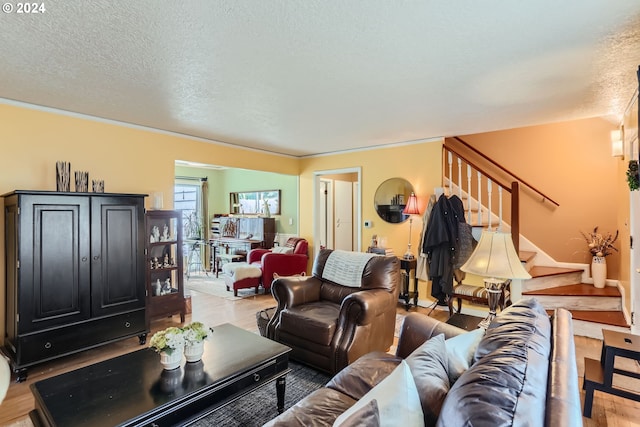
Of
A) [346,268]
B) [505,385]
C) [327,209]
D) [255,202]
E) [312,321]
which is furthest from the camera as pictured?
[255,202]

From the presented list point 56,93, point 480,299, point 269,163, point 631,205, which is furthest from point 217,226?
point 631,205

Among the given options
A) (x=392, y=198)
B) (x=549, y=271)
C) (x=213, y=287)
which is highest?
(x=392, y=198)

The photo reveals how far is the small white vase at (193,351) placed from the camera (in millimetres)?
1938

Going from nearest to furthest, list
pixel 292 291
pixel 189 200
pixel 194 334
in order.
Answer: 1. pixel 194 334
2. pixel 292 291
3. pixel 189 200

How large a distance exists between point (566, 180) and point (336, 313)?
13.2 ft

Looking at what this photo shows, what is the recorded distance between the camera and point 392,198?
16.6 ft

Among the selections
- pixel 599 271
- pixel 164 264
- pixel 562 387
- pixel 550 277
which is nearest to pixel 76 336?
pixel 164 264

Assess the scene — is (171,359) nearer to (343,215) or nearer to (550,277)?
(550,277)

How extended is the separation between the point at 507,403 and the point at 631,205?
347 centimetres

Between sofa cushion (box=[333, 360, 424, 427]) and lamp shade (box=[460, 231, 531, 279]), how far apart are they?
128 centimetres

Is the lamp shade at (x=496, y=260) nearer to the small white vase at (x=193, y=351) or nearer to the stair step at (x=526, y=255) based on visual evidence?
the small white vase at (x=193, y=351)

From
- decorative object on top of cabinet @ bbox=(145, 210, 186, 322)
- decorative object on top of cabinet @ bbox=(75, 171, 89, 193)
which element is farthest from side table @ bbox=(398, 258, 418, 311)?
decorative object on top of cabinet @ bbox=(75, 171, 89, 193)

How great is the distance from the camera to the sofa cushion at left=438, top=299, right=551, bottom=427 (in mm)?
805

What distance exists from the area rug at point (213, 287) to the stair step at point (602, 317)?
4229 mm
